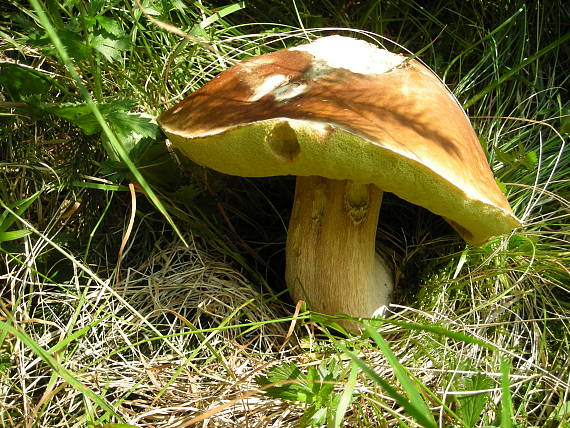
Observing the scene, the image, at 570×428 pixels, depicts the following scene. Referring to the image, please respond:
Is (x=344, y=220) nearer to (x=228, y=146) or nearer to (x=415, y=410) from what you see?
(x=228, y=146)

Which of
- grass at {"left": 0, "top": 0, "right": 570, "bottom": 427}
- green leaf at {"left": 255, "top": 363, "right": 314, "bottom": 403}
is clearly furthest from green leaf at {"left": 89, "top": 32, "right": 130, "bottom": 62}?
green leaf at {"left": 255, "top": 363, "right": 314, "bottom": 403}

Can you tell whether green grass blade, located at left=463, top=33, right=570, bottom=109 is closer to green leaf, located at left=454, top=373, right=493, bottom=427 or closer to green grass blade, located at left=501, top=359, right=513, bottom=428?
green leaf, located at left=454, top=373, right=493, bottom=427

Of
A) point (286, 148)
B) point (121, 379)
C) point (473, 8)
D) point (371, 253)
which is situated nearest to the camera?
point (286, 148)

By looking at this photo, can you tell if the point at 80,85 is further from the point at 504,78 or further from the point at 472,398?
the point at 504,78

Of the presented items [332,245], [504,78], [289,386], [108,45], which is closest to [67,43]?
[108,45]

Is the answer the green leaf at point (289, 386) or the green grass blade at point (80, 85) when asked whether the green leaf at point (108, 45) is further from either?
the green leaf at point (289, 386)

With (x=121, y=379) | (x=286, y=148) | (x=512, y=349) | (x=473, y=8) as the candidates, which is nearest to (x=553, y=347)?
(x=512, y=349)

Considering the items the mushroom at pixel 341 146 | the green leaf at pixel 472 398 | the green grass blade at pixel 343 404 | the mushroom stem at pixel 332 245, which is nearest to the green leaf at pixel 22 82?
the mushroom at pixel 341 146
